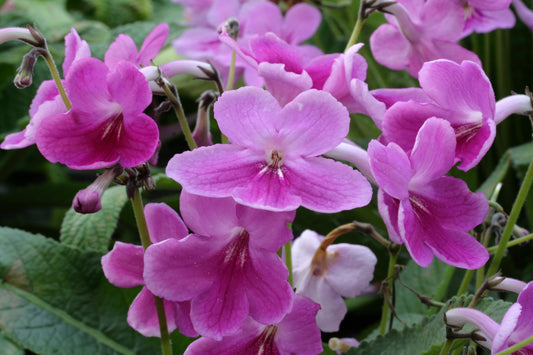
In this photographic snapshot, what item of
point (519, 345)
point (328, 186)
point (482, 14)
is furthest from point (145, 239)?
point (482, 14)

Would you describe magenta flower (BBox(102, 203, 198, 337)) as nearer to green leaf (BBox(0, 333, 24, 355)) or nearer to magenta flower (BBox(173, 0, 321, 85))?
green leaf (BBox(0, 333, 24, 355))

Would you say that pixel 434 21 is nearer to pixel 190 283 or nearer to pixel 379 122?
pixel 379 122

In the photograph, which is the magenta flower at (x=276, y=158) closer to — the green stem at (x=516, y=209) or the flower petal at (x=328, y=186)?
the flower petal at (x=328, y=186)

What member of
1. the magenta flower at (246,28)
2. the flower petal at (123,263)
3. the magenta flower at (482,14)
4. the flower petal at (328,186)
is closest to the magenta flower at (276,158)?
the flower petal at (328,186)

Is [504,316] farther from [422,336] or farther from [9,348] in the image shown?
[9,348]

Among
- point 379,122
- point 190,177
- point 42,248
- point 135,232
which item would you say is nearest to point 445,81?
point 379,122
